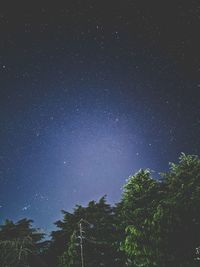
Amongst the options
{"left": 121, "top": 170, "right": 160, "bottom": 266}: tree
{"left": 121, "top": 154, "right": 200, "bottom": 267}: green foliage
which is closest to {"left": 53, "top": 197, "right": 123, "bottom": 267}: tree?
{"left": 121, "top": 170, "right": 160, "bottom": 266}: tree

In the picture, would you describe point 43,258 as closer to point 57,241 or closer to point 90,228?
point 57,241

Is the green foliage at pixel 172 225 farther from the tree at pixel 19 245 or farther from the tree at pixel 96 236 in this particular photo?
the tree at pixel 19 245

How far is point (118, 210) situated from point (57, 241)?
5.50 metres

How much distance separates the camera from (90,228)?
96.3ft

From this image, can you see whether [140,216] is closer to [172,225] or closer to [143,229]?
[143,229]

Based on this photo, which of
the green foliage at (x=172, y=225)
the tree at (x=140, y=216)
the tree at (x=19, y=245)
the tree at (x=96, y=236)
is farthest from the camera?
the tree at (x=96, y=236)

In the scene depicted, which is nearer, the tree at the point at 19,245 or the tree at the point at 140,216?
the tree at the point at 19,245

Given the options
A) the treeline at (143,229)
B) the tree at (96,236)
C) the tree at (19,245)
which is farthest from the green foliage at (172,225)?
the tree at (19,245)

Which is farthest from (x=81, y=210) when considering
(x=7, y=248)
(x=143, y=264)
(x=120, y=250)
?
(x=7, y=248)

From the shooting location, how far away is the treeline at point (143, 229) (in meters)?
25.0

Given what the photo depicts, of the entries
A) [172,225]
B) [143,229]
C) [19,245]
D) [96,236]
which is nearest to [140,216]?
A: [143,229]

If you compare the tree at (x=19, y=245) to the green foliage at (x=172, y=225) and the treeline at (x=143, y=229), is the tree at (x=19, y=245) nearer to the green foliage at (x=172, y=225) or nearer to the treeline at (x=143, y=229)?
the treeline at (x=143, y=229)

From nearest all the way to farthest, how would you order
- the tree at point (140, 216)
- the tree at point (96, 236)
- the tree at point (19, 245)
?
the tree at point (19, 245)
the tree at point (140, 216)
the tree at point (96, 236)

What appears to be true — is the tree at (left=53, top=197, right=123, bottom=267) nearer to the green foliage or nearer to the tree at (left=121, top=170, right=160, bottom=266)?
the tree at (left=121, top=170, right=160, bottom=266)
